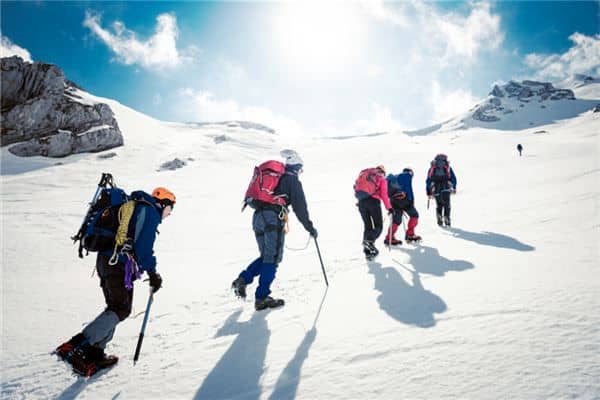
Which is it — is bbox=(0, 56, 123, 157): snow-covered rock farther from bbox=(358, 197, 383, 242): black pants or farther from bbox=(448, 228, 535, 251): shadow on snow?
bbox=(448, 228, 535, 251): shadow on snow

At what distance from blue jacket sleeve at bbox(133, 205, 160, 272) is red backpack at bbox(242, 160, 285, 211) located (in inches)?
63.5

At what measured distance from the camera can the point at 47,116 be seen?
149ft

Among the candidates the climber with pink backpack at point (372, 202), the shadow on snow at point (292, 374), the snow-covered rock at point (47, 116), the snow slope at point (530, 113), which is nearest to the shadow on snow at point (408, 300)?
the shadow on snow at point (292, 374)

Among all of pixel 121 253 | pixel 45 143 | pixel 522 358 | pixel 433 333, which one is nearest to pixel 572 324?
pixel 522 358

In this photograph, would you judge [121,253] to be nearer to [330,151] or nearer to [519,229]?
[519,229]

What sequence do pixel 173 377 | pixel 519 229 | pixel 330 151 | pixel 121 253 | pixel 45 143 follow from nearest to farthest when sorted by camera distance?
pixel 173 377, pixel 121 253, pixel 519 229, pixel 45 143, pixel 330 151

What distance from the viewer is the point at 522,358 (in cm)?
235

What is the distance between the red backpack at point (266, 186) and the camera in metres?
4.84

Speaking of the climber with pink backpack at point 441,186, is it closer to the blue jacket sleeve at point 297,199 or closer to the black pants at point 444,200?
the black pants at point 444,200

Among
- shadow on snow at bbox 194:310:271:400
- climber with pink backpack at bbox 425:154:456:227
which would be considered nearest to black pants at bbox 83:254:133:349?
shadow on snow at bbox 194:310:271:400

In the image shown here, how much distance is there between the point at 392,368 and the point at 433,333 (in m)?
0.72

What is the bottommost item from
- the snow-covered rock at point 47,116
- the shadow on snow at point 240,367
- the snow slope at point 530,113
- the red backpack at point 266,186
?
the shadow on snow at point 240,367

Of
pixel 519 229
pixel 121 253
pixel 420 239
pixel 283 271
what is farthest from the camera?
pixel 420 239

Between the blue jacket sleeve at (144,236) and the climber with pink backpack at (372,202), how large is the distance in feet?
15.7
